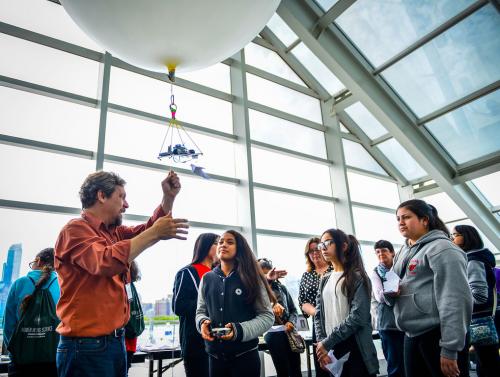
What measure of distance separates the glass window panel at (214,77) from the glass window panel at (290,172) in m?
1.20

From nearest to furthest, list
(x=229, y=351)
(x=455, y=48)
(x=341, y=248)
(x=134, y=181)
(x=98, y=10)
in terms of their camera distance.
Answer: (x=98, y=10), (x=229, y=351), (x=341, y=248), (x=134, y=181), (x=455, y=48)

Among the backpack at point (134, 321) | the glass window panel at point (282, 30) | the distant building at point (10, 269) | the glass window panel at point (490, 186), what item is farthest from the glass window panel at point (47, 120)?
the glass window panel at point (490, 186)

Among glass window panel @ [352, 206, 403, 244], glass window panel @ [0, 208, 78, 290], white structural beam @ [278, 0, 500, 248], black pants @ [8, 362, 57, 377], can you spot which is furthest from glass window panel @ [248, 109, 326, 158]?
black pants @ [8, 362, 57, 377]

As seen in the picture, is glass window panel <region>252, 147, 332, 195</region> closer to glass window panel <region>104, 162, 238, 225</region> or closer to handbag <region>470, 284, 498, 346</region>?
glass window panel <region>104, 162, 238, 225</region>

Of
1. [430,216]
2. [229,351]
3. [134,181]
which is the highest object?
[134,181]

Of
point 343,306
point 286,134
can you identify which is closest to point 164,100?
point 286,134

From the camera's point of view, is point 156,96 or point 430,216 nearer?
point 430,216

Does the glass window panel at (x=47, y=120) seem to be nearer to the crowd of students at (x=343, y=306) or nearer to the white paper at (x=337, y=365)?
the crowd of students at (x=343, y=306)

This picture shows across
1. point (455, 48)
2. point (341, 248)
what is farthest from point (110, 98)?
point (455, 48)

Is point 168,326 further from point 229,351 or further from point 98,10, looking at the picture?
point 98,10

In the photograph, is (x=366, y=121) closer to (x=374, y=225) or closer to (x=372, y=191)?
(x=372, y=191)

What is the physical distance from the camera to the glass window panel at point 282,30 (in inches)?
250

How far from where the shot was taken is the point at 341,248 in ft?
6.33

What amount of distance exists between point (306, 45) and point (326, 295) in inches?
205
